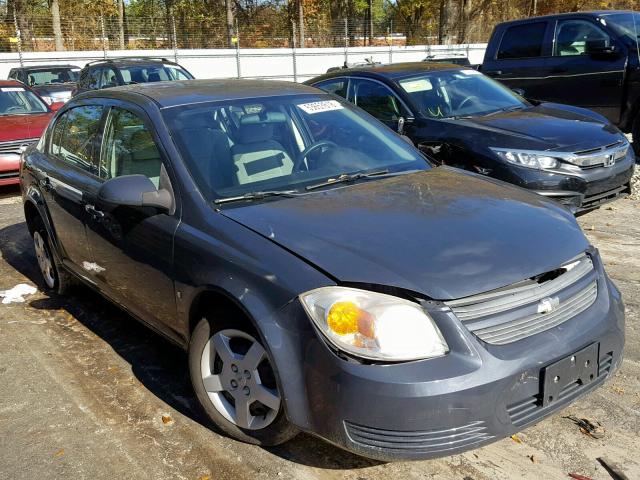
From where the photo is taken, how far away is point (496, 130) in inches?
239

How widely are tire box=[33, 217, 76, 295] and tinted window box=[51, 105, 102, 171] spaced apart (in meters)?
0.72

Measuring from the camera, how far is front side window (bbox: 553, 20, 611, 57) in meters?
9.03

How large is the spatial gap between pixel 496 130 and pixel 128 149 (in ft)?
11.6

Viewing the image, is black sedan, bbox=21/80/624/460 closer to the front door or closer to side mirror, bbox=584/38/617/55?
the front door

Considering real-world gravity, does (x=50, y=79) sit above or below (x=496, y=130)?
below

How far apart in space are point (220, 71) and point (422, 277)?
89.2 ft

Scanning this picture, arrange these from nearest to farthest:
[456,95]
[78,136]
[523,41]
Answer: [78,136] < [456,95] < [523,41]

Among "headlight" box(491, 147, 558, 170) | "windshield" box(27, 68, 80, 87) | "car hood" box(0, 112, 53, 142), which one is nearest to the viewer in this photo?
"headlight" box(491, 147, 558, 170)

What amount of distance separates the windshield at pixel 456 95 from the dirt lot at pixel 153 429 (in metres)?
2.81

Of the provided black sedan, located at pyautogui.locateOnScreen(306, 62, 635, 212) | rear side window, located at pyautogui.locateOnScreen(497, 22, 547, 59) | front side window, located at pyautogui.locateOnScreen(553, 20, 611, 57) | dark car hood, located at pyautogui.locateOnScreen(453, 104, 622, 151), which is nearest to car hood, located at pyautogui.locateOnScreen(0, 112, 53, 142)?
black sedan, located at pyautogui.locateOnScreen(306, 62, 635, 212)

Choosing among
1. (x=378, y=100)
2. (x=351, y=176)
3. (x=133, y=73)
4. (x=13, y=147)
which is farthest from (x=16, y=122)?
(x=351, y=176)

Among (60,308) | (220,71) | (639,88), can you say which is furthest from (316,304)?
(220,71)

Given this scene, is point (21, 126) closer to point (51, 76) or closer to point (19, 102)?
point (19, 102)

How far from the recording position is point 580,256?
298cm
